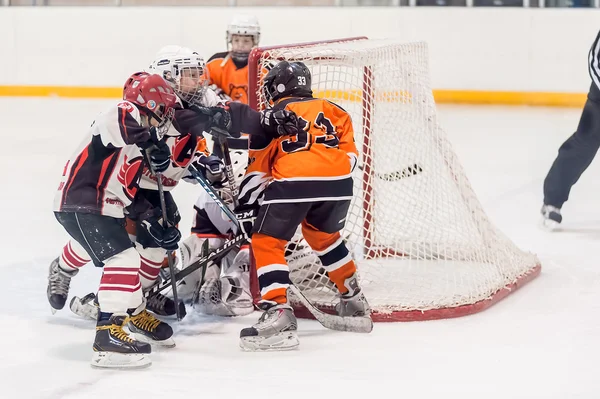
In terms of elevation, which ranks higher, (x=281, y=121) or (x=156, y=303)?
(x=281, y=121)

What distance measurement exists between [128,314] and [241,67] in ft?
7.99

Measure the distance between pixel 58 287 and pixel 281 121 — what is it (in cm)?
100

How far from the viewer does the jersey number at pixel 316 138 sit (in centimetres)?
323

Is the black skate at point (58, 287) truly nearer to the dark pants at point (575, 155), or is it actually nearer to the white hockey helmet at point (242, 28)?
the white hockey helmet at point (242, 28)

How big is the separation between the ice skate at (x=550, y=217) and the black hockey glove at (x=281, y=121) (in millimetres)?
2221

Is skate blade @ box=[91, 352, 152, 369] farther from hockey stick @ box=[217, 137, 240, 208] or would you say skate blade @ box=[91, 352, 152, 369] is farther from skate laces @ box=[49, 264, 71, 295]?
hockey stick @ box=[217, 137, 240, 208]

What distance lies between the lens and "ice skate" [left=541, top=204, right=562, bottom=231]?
16.4 ft

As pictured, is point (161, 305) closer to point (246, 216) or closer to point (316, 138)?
point (246, 216)

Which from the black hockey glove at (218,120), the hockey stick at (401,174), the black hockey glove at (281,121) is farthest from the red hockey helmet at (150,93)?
the hockey stick at (401,174)

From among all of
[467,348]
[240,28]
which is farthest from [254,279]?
[240,28]

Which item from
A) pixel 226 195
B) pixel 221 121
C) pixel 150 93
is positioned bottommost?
pixel 226 195

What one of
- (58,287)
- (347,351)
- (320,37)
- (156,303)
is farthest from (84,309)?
(320,37)

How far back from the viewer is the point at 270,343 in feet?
10.3

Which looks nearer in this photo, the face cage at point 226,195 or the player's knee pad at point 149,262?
the player's knee pad at point 149,262
